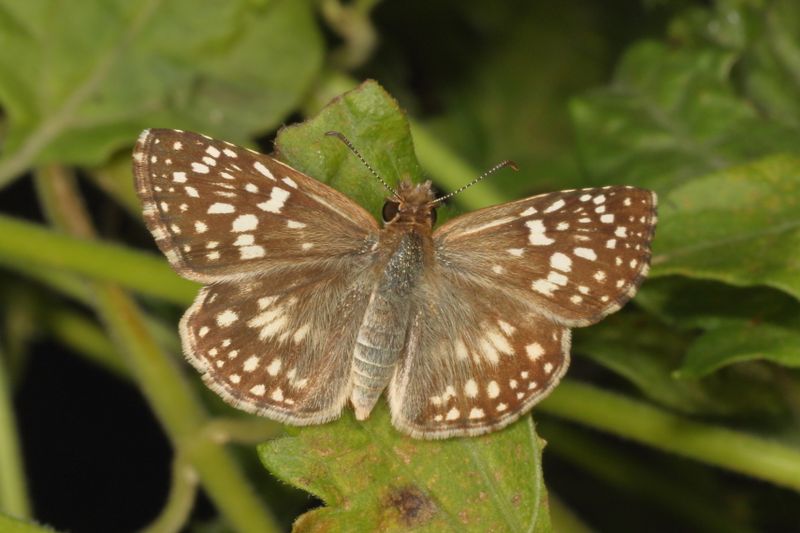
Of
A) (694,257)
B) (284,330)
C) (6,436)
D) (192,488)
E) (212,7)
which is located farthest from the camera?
(212,7)

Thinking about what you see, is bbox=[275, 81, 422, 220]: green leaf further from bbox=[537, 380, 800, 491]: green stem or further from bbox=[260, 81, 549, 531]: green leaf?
bbox=[537, 380, 800, 491]: green stem

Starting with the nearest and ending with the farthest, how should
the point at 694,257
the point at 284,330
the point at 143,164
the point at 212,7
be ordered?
the point at 143,164 → the point at 284,330 → the point at 694,257 → the point at 212,7

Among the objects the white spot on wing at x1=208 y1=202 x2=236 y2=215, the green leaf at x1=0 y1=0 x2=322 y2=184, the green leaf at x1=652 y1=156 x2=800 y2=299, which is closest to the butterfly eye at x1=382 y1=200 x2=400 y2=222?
the white spot on wing at x1=208 y1=202 x2=236 y2=215

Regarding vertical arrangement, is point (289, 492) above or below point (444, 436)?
below

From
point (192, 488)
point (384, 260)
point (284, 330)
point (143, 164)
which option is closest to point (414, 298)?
point (384, 260)

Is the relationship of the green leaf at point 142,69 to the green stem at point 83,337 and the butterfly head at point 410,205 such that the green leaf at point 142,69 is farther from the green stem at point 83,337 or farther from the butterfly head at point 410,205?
the butterfly head at point 410,205

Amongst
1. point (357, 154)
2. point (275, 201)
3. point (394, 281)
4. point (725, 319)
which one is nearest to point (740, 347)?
point (725, 319)

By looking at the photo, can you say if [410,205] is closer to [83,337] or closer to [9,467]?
[9,467]

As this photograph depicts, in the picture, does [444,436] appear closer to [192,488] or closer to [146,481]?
[192,488]
